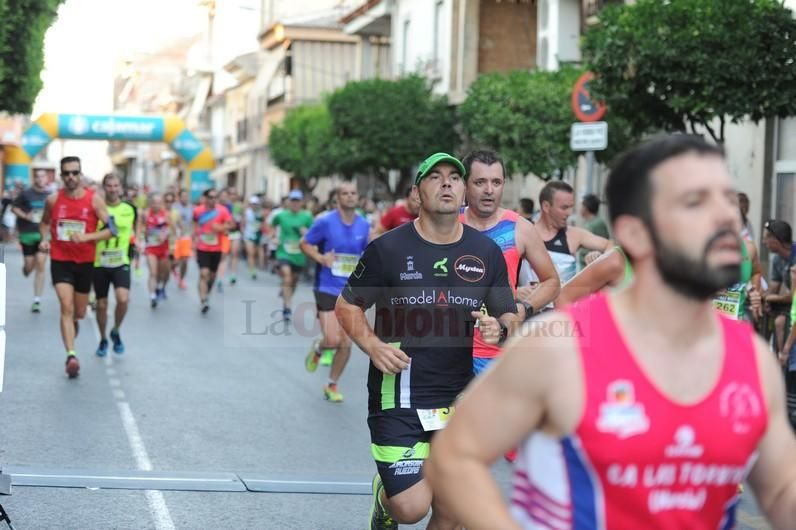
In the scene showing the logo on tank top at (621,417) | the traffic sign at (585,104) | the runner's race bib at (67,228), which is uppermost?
the traffic sign at (585,104)

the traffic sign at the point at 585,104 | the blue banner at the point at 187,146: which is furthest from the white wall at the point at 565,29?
the blue banner at the point at 187,146

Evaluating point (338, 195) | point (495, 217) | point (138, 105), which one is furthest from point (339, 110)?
point (138, 105)

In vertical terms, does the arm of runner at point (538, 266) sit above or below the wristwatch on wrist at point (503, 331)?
above

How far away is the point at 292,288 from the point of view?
18.9 meters

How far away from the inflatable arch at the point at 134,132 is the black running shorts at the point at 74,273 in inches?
1363

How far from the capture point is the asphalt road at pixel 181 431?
7.38m

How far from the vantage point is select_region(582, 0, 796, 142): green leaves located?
14.7 meters

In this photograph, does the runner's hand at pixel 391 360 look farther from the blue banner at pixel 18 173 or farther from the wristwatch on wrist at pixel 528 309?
the blue banner at pixel 18 173

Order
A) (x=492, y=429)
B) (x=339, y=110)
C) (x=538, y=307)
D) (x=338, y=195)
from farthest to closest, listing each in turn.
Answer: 1. (x=339, y=110)
2. (x=338, y=195)
3. (x=538, y=307)
4. (x=492, y=429)

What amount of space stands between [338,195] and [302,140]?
109 ft

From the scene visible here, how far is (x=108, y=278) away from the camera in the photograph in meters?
14.0

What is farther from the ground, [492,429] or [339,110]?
[339,110]

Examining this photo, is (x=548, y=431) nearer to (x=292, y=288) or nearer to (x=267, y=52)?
(x=292, y=288)

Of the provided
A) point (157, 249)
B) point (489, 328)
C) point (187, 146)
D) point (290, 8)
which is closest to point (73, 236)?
point (489, 328)
